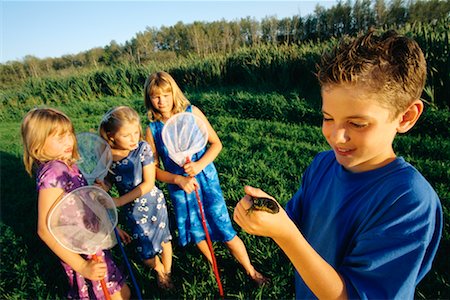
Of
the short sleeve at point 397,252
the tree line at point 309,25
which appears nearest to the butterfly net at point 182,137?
the short sleeve at point 397,252

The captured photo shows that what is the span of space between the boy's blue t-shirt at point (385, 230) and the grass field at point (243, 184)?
1616 millimetres

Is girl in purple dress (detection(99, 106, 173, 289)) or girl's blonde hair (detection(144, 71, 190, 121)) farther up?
girl's blonde hair (detection(144, 71, 190, 121))

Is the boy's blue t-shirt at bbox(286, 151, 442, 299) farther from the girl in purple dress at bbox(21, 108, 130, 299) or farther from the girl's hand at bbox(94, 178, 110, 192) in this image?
the girl's hand at bbox(94, 178, 110, 192)

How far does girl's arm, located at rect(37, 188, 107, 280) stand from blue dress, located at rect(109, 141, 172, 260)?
0.63m

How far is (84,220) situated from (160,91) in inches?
49.1

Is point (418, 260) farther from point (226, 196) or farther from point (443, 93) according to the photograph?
point (443, 93)

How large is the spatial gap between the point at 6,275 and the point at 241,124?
463 centimetres

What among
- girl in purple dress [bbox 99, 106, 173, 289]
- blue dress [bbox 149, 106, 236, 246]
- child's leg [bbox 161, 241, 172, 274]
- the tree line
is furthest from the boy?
the tree line

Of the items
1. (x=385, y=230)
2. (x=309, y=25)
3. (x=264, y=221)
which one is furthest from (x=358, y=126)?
(x=309, y=25)

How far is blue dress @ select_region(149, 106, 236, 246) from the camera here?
8.68 feet

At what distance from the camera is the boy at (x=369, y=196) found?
0.89 meters

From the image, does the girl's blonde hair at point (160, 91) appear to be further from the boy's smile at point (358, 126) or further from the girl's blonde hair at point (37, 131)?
the boy's smile at point (358, 126)

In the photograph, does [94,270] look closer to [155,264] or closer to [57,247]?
[57,247]

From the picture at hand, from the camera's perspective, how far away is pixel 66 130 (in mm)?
2127
